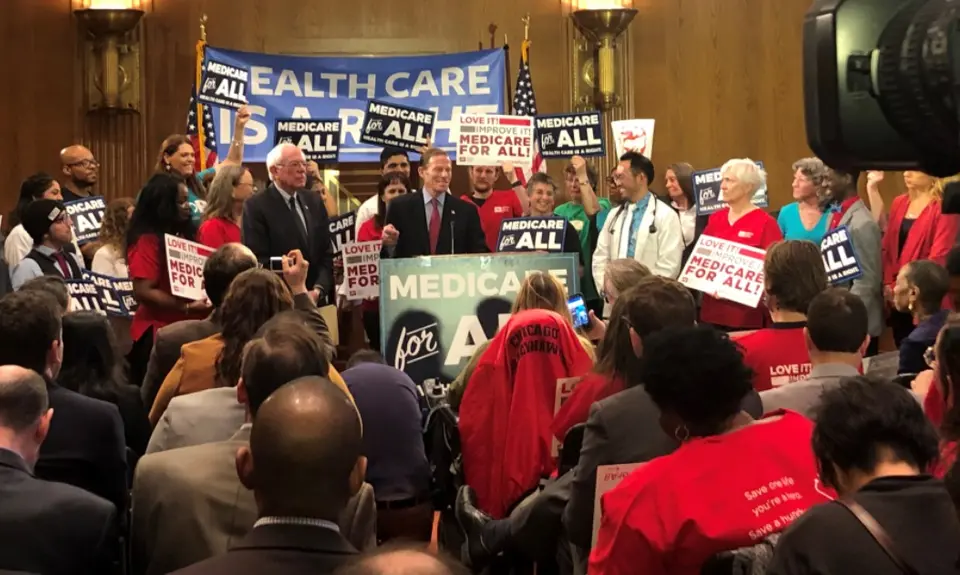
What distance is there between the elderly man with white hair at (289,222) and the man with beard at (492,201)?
1.70 m

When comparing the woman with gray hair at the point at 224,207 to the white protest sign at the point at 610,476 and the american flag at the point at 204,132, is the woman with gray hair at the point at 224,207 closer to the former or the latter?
the american flag at the point at 204,132

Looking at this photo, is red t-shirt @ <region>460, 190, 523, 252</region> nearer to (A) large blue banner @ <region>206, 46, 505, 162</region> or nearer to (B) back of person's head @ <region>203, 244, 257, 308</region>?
(A) large blue banner @ <region>206, 46, 505, 162</region>

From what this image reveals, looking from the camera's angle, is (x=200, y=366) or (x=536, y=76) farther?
(x=536, y=76)

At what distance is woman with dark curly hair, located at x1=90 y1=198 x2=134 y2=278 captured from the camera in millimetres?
7223

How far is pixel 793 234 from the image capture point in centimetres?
802

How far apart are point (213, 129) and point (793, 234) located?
450cm

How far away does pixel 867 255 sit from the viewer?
25.0ft

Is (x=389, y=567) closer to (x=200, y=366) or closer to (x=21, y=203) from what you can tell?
Result: (x=200, y=366)

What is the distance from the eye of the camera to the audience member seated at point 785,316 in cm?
430

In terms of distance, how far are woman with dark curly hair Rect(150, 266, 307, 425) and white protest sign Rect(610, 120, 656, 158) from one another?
5.82 m

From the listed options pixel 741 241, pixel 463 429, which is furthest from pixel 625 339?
pixel 741 241

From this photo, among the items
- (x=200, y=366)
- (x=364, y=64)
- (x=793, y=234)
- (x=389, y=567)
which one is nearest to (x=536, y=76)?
(x=364, y=64)

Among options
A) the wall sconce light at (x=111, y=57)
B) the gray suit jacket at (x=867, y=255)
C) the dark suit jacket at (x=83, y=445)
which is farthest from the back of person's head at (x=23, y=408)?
the wall sconce light at (x=111, y=57)

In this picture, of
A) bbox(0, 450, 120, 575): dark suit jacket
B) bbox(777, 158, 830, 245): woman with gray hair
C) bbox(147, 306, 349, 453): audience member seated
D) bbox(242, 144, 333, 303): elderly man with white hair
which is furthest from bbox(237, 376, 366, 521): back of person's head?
bbox(777, 158, 830, 245): woman with gray hair
